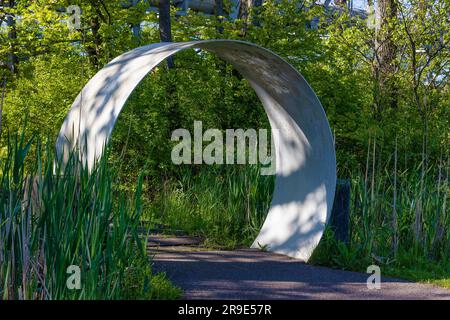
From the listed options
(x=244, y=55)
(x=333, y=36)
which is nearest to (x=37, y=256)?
(x=244, y=55)

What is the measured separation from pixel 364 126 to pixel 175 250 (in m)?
5.03

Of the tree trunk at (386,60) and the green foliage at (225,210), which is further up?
the tree trunk at (386,60)

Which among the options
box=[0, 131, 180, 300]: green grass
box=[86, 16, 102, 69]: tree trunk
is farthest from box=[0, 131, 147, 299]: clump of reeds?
box=[86, 16, 102, 69]: tree trunk

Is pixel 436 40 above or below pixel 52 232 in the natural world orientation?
above

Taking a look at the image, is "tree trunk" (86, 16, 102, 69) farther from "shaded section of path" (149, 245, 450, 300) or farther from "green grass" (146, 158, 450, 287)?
"shaded section of path" (149, 245, 450, 300)

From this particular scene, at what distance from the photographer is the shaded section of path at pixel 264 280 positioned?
5188 millimetres

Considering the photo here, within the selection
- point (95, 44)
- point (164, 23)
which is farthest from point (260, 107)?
point (95, 44)

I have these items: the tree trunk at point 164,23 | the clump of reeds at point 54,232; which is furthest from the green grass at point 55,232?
the tree trunk at point 164,23

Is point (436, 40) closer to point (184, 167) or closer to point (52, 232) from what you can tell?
point (184, 167)

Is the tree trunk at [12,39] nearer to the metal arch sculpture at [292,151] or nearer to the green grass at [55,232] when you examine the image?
the metal arch sculpture at [292,151]

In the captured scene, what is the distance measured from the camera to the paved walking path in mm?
5191

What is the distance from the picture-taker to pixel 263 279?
18.7 ft

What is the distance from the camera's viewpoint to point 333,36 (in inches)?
510
